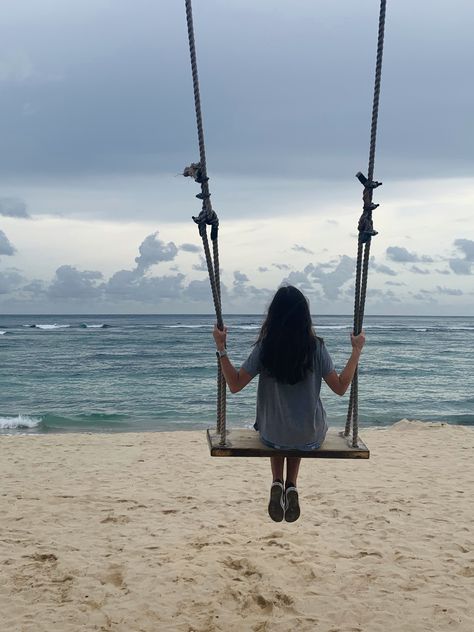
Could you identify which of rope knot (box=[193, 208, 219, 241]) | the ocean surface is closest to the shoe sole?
rope knot (box=[193, 208, 219, 241])

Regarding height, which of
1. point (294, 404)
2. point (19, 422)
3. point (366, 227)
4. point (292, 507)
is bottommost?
point (19, 422)

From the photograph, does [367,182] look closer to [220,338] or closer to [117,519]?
[220,338]

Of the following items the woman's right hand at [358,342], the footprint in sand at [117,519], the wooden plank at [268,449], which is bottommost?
the footprint in sand at [117,519]

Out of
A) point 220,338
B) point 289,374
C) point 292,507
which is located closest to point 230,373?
point 220,338

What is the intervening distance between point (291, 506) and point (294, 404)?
573 mm

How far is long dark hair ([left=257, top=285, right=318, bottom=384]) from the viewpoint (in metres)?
3.30

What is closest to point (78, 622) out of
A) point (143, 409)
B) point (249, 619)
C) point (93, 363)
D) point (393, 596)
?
point (249, 619)

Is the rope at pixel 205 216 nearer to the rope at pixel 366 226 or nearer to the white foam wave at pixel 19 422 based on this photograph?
the rope at pixel 366 226

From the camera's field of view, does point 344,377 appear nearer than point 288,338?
No

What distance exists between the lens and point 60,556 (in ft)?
15.8

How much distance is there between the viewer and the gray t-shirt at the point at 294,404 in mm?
3389

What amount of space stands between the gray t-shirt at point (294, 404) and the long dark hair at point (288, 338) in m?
0.04

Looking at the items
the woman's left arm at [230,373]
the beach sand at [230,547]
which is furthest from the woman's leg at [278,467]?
the beach sand at [230,547]

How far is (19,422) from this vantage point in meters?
13.1
